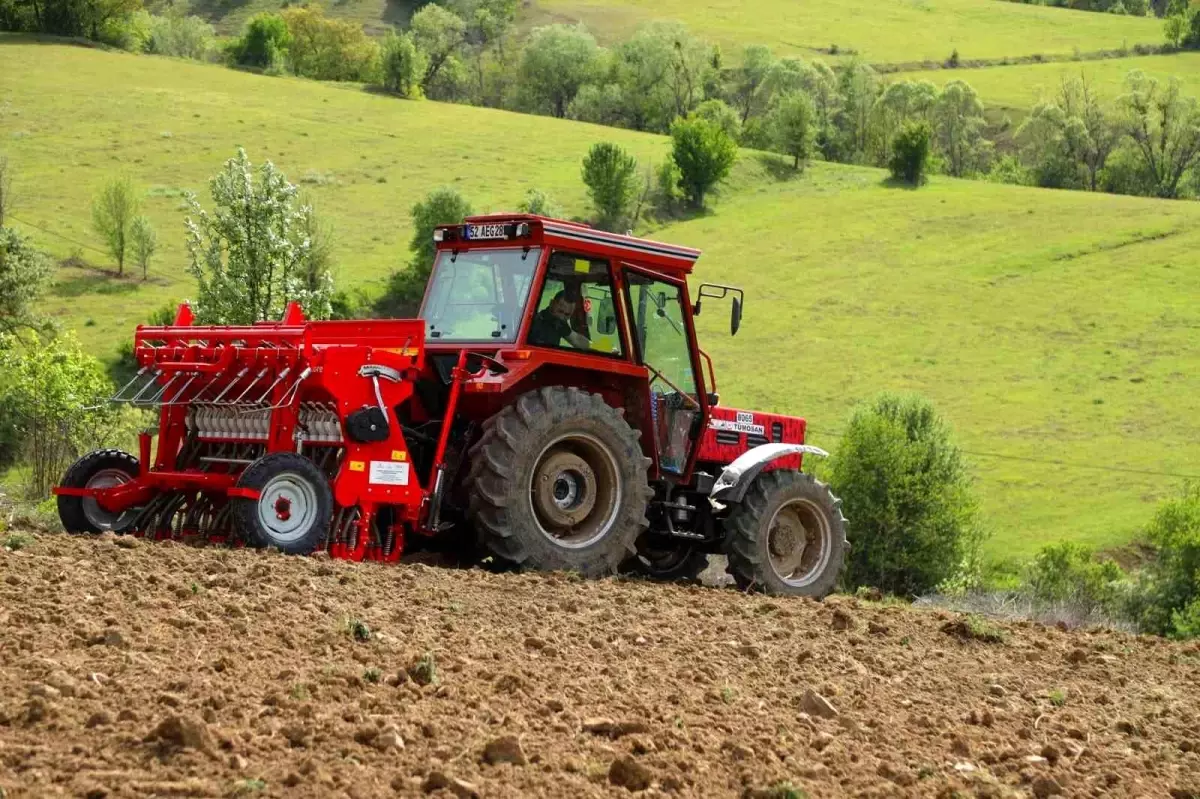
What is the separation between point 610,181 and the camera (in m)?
81.2

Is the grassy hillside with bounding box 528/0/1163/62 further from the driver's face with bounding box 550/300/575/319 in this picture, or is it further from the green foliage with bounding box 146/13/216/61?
the driver's face with bounding box 550/300/575/319

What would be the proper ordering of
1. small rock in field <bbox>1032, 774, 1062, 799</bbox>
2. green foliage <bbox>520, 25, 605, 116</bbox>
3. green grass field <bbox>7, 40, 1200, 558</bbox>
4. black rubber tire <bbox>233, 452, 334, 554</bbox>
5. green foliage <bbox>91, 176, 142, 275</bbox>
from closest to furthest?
small rock in field <bbox>1032, 774, 1062, 799</bbox> → black rubber tire <bbox>233, 452, 334, 554</bbox> → green grass field <bbox>7, 40, 1200, 558</bbox> → green foliage <bbox>91, 176, 142, 275</bbox> → green foliage <bbox>520, 25, 605, 116</bbox>

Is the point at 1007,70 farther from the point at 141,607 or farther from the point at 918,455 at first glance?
the point at 141,607

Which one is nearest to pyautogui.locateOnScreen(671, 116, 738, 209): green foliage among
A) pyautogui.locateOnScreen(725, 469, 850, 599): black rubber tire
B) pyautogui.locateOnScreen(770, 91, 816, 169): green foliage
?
pyautogui.locateOnScreen(770, 91, 816, 169): green foliage

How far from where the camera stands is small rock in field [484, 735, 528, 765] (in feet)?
18.8

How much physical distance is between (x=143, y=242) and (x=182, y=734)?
62735 mm

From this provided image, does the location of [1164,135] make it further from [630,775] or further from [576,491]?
[630,775]

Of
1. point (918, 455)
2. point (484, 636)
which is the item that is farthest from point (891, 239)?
point (484, 636)

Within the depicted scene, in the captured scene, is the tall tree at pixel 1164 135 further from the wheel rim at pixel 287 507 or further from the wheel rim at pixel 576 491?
the wheel rim at pixel 287 507

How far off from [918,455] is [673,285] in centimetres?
3643

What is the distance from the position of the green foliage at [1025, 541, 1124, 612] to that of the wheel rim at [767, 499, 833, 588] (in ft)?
88.7

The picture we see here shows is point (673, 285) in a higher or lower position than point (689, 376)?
higher

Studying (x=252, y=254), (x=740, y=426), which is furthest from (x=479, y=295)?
(x=252, y=254)

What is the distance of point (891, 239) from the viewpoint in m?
77.7
